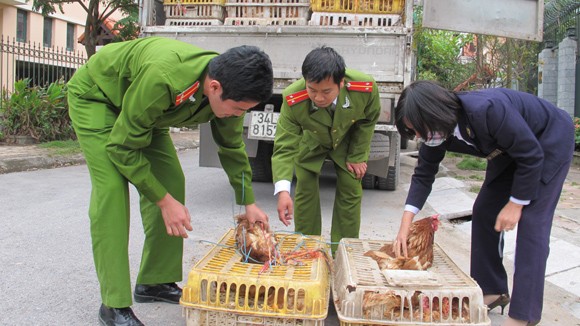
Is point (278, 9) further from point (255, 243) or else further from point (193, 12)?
point (255, 243)

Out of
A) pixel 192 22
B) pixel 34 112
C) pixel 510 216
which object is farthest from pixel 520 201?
pixel 34 112

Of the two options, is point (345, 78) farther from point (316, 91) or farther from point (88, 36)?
point (88, 36)

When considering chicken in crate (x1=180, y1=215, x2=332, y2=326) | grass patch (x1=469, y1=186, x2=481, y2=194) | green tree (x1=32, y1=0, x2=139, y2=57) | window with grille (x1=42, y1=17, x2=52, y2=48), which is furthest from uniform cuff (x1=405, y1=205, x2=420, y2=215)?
window with grille (x1=42, y1=17, x2=52, y2=48)

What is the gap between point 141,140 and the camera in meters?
2.38

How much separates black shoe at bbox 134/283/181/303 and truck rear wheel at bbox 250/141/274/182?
368 cm

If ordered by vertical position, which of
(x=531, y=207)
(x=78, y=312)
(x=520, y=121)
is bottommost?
(x=78, y=312)

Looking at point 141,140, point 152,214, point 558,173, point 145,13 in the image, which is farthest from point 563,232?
point 145,13

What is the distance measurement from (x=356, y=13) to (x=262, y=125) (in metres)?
1.53

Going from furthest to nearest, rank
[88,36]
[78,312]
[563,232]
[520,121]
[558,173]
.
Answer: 1. [88,36]
2. [563,232]
3. [78,312]
4. [558,173]
5. [520,121]

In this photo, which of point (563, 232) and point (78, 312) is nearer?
point (78, 312)

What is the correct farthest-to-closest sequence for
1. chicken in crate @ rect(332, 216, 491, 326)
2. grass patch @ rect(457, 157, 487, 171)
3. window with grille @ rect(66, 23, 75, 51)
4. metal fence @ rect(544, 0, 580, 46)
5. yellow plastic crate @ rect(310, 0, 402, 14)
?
window with grille @ rect(66, 23, 75, 51), metal fence @ rect(544, 0, 580, 46), grass patch @ rect(457, 157, 487, 171), yellow plastic crate @ rect(310, 0, 402, 14), chicken in crate @ rect(332, 216, 491, 326)

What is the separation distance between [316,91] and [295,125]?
497mm

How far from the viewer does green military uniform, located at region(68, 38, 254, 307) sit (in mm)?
2334

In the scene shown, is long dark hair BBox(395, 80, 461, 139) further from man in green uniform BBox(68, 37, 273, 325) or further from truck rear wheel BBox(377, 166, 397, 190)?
truck rear wheel BBox(377, 166, 397, 190)
